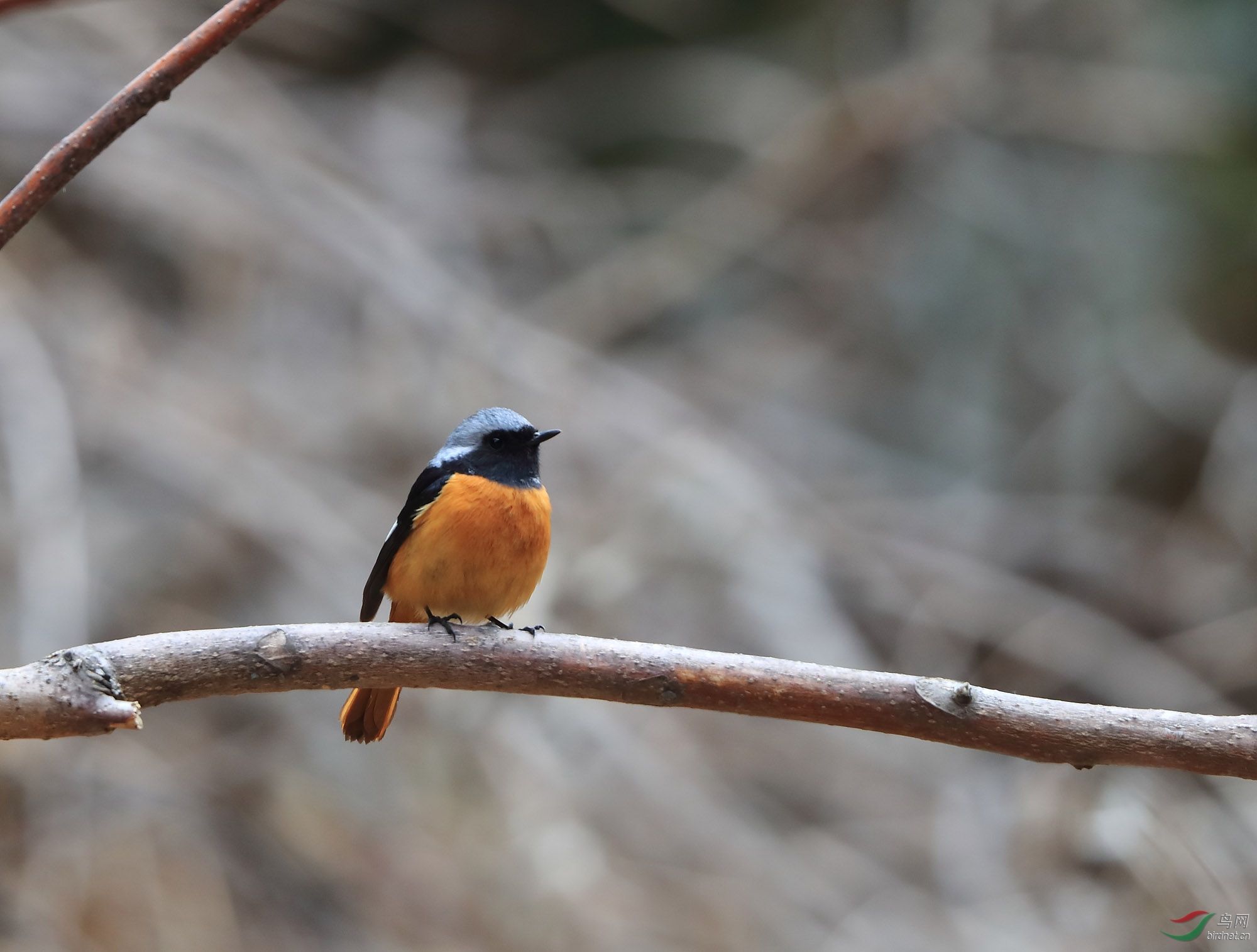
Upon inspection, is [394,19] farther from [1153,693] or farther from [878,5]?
[1153,693]

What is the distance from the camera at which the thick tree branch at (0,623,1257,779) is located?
230 centimetres

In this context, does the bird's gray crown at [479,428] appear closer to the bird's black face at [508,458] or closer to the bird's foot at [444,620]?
the bird's black face at [508,458]

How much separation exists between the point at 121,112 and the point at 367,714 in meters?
2.13

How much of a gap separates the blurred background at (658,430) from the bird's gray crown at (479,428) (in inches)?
67.6

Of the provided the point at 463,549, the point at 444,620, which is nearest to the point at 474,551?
the point at 463,549

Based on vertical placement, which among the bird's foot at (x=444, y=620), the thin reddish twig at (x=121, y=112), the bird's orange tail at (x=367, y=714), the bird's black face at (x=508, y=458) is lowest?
the bird's orange tail at (x=367, y=714)

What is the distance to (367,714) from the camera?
3482mm

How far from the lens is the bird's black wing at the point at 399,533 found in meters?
3.66

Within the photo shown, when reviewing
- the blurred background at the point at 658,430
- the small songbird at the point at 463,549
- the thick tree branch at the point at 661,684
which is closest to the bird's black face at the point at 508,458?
the small songbird at the point at 463,549

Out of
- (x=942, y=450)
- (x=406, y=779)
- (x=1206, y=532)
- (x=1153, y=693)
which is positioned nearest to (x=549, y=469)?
(x=406, y=779)

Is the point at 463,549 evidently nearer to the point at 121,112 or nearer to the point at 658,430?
the point at 121,112

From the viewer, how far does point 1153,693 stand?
6555 mm

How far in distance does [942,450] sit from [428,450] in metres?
4.34

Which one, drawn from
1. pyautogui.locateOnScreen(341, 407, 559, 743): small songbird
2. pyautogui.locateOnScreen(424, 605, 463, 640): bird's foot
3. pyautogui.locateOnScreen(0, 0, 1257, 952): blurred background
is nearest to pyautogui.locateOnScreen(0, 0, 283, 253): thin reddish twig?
pyautogui.locateOnScreen(424, 605, 463, 640): bird's foot
